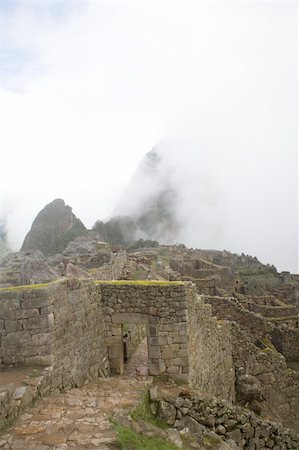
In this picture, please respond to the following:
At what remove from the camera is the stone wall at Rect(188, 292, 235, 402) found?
37.4ft

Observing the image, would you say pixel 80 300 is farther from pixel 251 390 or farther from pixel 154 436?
pixel 251 390

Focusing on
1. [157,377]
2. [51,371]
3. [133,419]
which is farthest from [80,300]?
[133,419]

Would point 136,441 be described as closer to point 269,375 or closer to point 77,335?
point 77,335

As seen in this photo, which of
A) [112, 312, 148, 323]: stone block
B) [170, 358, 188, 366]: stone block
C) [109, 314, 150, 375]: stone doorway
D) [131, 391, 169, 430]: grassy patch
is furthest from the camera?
[109, 314, 150, 375]: stone doorway

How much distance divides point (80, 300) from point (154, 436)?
12.6 feet

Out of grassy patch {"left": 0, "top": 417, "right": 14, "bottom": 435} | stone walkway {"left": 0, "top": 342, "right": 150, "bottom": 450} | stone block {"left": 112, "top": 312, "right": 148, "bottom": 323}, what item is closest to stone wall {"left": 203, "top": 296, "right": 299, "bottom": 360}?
stone block {"left": 112, "top": 312, "right": 148, "bottom": 323}

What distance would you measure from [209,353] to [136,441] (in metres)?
6.83

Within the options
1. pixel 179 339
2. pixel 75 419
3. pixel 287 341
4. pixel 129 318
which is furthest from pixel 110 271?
pixel 75 419

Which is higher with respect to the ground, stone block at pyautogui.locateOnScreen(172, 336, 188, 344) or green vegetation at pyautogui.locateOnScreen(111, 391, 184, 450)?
stone block at pyautogui.locateOnScreen(172, 336, 188, 344)

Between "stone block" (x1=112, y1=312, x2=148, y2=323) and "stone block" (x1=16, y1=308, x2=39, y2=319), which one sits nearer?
"stone block" (x1=16, y1=308, x2=39, y2=319)

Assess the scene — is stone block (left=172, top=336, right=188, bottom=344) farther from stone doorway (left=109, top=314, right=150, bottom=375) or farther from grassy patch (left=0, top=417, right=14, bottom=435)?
grassy patch (left=0, top=417, right=14, bottom=435)

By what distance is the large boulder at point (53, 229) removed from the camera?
271 ft

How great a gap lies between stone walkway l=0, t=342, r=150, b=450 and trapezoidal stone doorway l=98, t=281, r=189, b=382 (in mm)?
1205

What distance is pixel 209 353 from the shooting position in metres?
13.2
